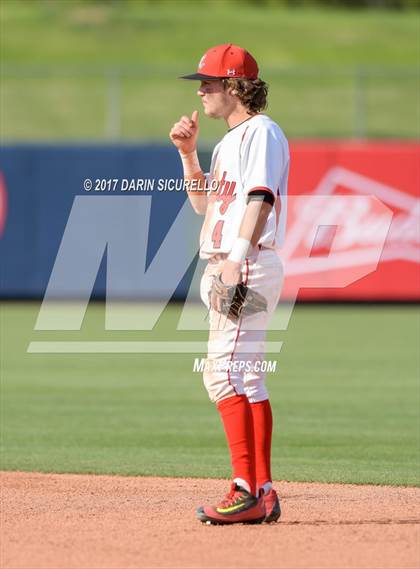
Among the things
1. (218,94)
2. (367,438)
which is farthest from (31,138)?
(218,94)

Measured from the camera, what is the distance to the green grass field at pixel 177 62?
30.5m

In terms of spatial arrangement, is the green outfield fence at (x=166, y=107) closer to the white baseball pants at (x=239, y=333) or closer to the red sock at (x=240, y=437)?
the white baseball pants at (x=239, y=333)

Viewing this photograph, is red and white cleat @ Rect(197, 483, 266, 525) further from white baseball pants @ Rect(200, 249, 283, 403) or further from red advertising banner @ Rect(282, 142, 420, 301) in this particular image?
red advertising banner @ Rect(282, 142, 420, 301)

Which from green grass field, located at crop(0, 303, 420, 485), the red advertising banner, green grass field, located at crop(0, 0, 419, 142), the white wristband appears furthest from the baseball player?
green grass field, located at crop(0, 0, 419, 142)

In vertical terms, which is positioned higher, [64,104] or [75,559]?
[75,559]

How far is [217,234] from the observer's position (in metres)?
6.14

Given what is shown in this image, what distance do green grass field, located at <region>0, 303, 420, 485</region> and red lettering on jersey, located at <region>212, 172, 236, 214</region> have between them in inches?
93.4

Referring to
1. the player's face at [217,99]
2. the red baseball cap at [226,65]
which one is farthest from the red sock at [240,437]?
the red baseball cap at [226,65]

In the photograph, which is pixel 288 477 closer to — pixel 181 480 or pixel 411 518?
pixel 181 480

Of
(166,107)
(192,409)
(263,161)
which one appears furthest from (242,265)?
(166,107)

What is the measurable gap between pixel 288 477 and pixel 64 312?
37.2ft

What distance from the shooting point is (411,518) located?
6.46m

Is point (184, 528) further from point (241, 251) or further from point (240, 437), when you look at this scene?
point (241, 251)

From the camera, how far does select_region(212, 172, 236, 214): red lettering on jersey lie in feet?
20.2
